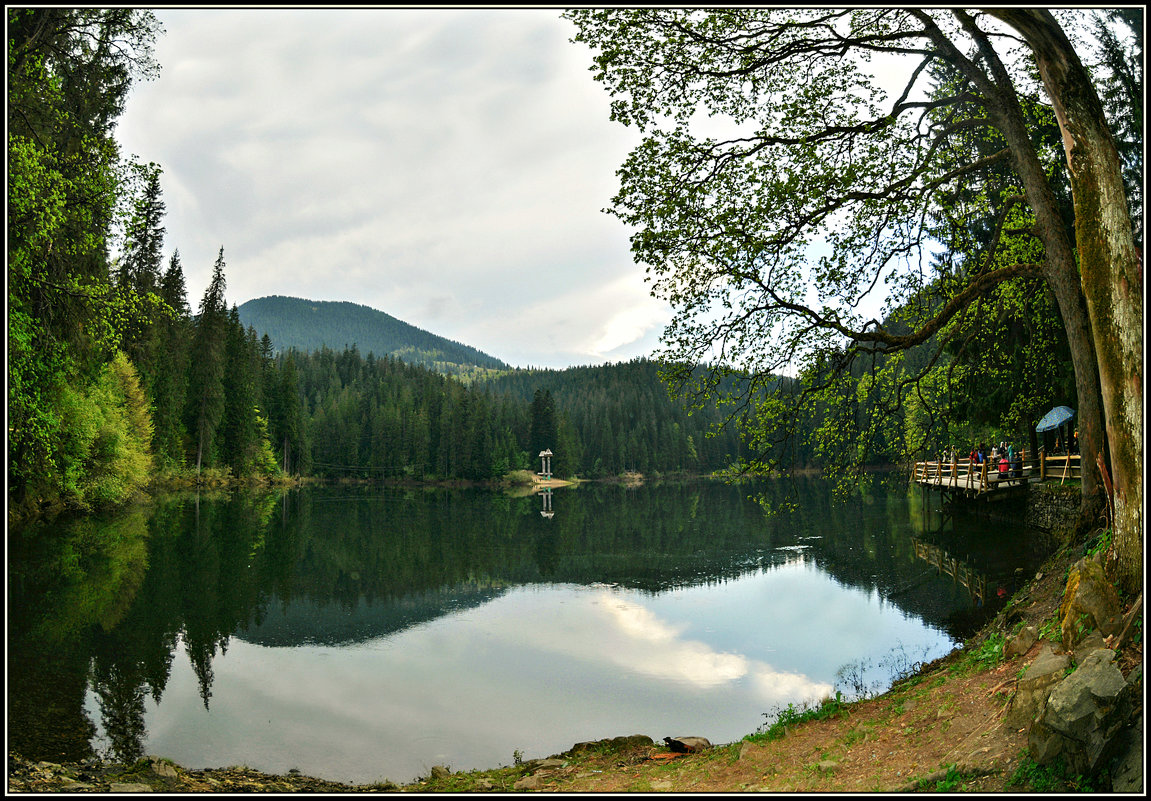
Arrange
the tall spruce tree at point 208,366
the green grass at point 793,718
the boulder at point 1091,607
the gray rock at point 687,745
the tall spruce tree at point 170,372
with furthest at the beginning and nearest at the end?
1. the tall spruce tree at point 208,366
2. the tall spruce tree at point 170,372
3. the gray rock at point 687,745
4. the green grass at point 793,718
5. the boulder at point 1091,607

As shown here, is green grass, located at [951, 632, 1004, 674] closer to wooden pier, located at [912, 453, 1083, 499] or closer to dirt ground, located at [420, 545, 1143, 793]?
dirt ground, located at [420, 545, 1143, 793]

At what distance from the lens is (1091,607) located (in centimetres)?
604

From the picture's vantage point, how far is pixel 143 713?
1089 centimetres

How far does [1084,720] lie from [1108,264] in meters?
4.33

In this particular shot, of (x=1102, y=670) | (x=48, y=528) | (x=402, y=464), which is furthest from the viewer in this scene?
(x=402, y=464)

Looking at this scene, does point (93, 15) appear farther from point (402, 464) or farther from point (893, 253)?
point (402, 464)

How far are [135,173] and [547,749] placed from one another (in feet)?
43.4

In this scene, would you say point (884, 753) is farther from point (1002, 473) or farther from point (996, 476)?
point (996, 476)

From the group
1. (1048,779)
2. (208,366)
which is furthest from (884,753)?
(208,366)

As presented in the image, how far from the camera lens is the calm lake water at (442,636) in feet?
34.9

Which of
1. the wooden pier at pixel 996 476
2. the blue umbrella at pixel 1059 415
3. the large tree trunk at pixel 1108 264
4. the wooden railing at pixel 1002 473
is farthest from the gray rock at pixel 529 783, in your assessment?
the blue umbrella at pixel 1059 415

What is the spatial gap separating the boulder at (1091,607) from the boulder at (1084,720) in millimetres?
1092

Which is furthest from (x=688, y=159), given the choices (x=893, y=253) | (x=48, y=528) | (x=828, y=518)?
(x=828, y=518)

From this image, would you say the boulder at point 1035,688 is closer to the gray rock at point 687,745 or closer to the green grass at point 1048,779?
the green grass at point 1048,779
